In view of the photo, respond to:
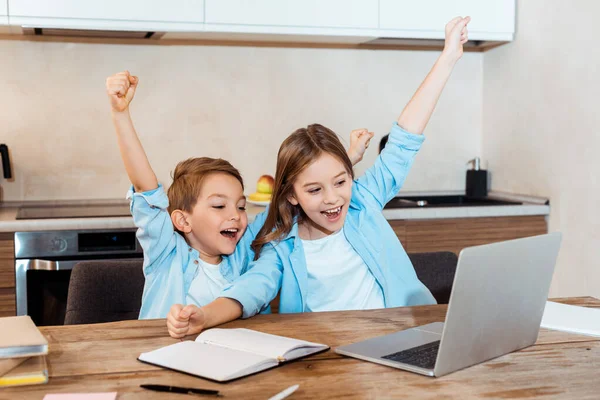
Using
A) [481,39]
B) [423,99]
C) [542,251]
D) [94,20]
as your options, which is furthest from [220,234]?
[481,39]

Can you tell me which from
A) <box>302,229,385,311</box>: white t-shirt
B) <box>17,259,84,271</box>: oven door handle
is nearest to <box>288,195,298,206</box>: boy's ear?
<box>302,229,385,311</box>: white t-shirt

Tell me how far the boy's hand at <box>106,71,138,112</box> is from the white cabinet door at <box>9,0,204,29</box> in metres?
1.24

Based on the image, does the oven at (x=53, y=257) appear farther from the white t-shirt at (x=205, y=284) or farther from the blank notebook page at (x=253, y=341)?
the blank notebook page at (x=253, y=341)

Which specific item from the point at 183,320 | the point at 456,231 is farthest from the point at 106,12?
the point at 183,320

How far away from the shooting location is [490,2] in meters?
3.10

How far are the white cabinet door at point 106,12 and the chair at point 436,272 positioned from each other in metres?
1.32

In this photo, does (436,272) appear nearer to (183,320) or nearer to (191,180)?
(191,180)

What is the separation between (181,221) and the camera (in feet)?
6.34

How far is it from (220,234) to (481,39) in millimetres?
1740

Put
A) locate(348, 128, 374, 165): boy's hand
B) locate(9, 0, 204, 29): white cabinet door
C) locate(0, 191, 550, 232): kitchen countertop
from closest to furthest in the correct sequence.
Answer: locate(348, 128, 374, 165): boy's hand < locate(0, 191, 550, 232): kitchen countertop < locate(9, 0, 204, 29): white cabinet door

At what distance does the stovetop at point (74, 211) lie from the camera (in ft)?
8.69

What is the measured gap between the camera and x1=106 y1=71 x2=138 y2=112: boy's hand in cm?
153

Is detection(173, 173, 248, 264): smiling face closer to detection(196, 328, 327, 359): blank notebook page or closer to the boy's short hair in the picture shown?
the boy's short hair

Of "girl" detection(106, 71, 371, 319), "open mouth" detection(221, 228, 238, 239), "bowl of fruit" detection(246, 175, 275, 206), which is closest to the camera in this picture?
"girl" detection(106, 71, 371, 319)
